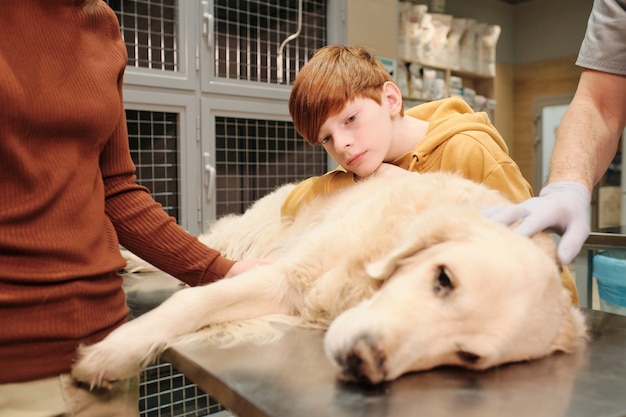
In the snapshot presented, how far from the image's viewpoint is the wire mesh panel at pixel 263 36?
298cm

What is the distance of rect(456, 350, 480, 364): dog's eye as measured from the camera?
2.41ft

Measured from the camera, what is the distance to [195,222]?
8.91 ft

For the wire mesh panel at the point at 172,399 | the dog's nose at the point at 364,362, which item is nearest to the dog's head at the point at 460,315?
the dog's nose at the point at 364,362

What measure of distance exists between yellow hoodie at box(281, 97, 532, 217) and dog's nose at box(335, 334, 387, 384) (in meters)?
0.66

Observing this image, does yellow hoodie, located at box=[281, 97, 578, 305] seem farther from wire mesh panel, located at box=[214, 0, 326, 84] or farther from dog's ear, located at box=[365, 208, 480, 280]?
wire mesh panel, located at box=[214, 0, 326, 84]

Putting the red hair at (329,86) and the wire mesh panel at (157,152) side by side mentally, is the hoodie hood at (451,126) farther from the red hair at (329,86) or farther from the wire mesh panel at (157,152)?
the wire mesh panel at (157,152)

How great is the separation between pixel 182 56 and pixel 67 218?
6.50 feet

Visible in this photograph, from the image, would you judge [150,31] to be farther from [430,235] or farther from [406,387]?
[406,387]

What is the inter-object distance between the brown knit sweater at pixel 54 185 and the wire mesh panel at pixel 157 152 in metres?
1.69

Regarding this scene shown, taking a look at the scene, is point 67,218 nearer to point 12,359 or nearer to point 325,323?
point 12,359

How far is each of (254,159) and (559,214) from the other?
2.35m

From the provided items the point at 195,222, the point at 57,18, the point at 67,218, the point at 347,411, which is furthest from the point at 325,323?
the point at 195,222

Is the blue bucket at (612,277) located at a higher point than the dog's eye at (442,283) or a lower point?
lower

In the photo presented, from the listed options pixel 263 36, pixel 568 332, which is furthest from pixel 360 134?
pixel 263 36
